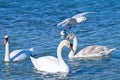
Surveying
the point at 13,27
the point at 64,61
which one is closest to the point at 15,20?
the point at 13,27

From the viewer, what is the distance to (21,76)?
65.4 ft

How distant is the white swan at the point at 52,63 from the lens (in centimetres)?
2067

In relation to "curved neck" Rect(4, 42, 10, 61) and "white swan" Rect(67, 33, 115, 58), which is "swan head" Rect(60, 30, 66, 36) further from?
"curved neck" Rect(4, 42, 10, 61)

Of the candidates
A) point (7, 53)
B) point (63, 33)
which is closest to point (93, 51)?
point (63, 33)

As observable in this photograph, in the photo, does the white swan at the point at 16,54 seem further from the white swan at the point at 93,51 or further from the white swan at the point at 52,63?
the white swan at the point at 93,51

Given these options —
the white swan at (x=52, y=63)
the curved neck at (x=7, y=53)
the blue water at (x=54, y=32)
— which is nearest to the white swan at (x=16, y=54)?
the curved neck at (x=7, y=53)

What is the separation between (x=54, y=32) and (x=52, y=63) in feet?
17.8

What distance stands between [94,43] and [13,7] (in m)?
8.26

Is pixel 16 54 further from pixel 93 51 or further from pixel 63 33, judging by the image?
pixel 63 33

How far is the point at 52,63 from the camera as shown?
68.7 ft

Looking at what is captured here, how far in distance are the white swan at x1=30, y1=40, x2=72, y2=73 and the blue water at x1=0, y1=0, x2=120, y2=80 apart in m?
0.26

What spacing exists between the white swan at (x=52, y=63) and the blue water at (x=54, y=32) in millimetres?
255

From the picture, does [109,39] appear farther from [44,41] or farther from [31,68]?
[31,68]

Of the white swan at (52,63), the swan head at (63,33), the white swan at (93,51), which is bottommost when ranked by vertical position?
the white swan at (52,63)
